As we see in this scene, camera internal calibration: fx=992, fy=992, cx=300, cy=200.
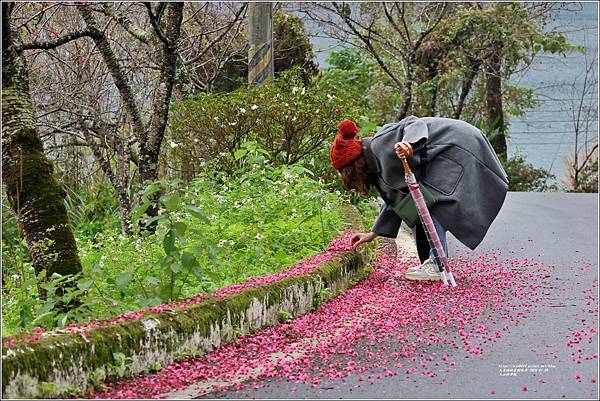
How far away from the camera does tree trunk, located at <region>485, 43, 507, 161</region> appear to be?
23.9m

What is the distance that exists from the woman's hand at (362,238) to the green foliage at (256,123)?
166 inches

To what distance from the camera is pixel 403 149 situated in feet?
24.3

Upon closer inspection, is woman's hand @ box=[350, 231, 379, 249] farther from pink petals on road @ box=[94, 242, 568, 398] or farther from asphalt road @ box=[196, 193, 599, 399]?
asphalt road @ box=[196, 193, 599, 399]

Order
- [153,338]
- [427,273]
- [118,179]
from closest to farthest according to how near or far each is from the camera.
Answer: [153,338], [427,273], [118,179]

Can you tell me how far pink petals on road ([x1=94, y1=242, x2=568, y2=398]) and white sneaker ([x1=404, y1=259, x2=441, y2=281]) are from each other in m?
0.07

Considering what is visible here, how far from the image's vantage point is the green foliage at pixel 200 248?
5.76m

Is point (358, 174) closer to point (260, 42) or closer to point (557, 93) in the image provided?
Result: point (260, 42)

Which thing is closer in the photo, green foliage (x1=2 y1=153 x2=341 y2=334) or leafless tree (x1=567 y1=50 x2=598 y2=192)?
green foliage (x1=2 y1=153 x2=341 y2=334)

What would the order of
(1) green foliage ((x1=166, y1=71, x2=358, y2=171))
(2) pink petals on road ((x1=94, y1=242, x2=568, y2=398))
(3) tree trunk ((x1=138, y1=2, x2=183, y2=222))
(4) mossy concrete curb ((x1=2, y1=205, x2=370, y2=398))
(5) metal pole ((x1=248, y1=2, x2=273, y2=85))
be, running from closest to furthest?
(4) mossy concrete curb ((x1=2, y1=205, x2=370, y2=398))
(2) pink petals on road ((x1=94, y1=242, x2=568, y2=398))
(3) tree trunk ((x1=138, y1=2, x2=183, y2=222))
(1) green foliage ((x1=166, y1=71, x2=358, y2=171))
(5) metal pole ((x1=248, y1=2, x2=273, y2=85))

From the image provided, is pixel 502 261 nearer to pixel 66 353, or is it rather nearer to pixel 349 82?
pixel 66 353

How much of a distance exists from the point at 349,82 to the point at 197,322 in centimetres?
1785

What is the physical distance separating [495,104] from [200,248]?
64.2ft

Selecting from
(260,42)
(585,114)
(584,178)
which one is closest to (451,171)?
(260,42)

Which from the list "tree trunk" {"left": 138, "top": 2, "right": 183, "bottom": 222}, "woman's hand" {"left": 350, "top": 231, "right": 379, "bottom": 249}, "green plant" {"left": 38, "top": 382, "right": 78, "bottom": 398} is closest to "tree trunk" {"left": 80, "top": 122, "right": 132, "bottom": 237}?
"tree trunk" {"left": 138, "top": 2, "right": 183, "bottom": 222}
